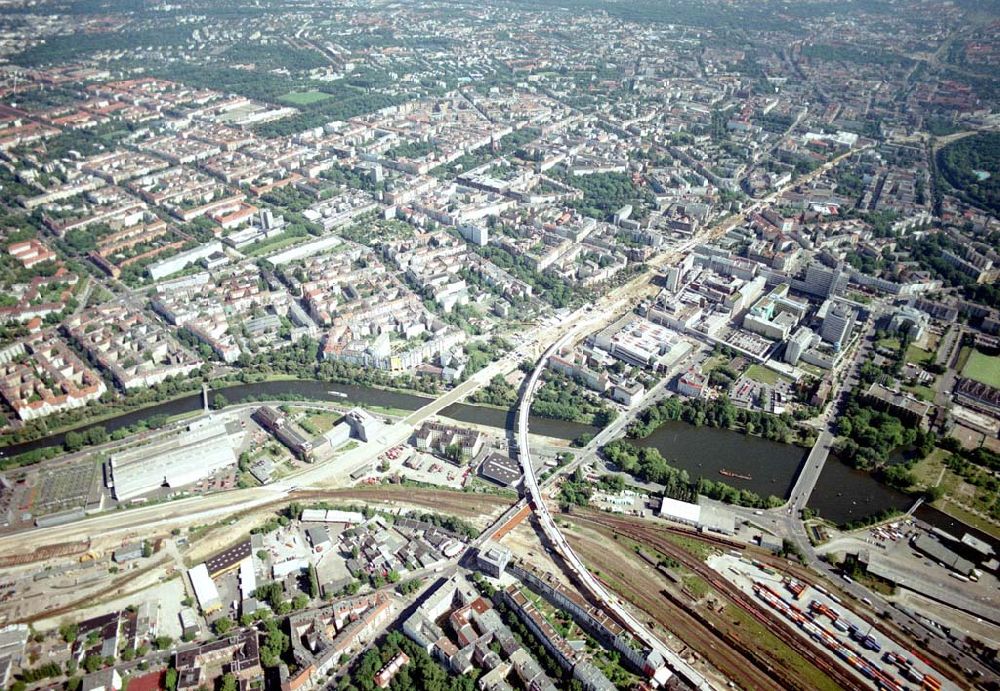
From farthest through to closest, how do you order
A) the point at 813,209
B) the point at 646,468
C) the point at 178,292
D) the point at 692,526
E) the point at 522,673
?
the point at 813,209
the point at 178,292
the point at 646,468
the point at 692,526
the point at 522,673

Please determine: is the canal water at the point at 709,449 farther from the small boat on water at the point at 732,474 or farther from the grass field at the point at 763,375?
the grass field at the point at 763,375

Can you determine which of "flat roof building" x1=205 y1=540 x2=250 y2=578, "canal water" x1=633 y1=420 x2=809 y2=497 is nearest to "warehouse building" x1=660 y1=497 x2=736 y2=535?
"canal water" x1=633 y1=420 x2=809 y2=497

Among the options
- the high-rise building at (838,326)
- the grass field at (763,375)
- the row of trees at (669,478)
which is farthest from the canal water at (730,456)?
the high-rise building at (838,326)

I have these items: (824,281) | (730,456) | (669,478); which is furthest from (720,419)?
(824,281)

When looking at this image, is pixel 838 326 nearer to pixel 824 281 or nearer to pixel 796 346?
pixel 796 346

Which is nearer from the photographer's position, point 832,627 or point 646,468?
point 832,627

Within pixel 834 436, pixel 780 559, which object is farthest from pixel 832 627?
pixel 834 436

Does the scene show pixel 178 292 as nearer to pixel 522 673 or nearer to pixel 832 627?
pixel 522 673
